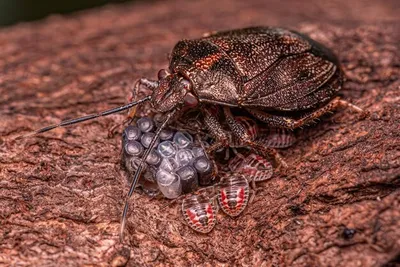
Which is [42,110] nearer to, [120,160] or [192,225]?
[120,160]

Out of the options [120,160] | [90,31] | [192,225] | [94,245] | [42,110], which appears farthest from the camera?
[90,31]

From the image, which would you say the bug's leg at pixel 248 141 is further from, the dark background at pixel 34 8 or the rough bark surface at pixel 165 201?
the dark background at pixel 34 8

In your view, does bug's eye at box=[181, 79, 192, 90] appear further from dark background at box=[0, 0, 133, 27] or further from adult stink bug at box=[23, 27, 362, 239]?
dark background at box=[0, 0, 133, 27]

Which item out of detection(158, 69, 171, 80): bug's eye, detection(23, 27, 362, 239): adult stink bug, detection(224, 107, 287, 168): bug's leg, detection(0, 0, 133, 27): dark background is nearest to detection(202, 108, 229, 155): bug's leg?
detection(23, 27, 362, 239): adult stink bug

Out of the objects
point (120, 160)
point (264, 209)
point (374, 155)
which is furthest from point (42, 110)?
point (374, 155)

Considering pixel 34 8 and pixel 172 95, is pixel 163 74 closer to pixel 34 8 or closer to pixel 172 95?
pixel 172 95

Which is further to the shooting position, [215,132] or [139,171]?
[215,132]

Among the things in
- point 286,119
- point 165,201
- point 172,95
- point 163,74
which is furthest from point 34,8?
point 286,119
